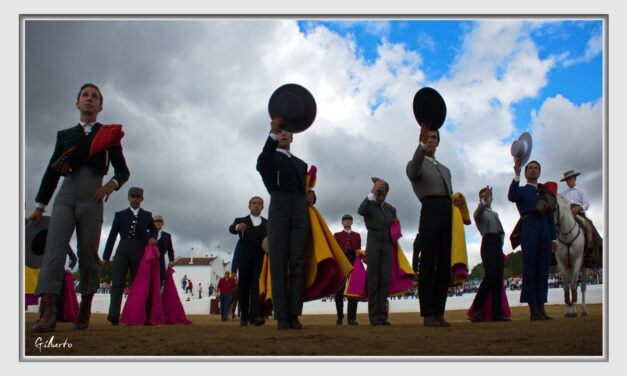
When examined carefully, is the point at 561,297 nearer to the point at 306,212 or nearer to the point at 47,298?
the point at 306,212

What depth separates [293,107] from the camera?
6.79 meters

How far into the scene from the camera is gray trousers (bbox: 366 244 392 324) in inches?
345

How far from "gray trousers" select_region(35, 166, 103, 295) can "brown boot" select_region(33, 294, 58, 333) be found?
0.22 ft

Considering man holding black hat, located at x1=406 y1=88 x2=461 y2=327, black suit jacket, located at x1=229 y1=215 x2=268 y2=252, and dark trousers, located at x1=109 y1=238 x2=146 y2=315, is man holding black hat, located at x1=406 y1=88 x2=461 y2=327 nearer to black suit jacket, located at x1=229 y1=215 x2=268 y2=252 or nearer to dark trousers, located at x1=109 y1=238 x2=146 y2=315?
black suit jacket, located at x1=229 y1=215 x2=268 y2=252

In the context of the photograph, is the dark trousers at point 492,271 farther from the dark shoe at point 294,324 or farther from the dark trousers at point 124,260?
the dark trousers at point 124,260

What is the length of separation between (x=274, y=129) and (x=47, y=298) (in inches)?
105

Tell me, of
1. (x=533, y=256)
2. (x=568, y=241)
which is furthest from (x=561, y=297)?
(x=533, y=256)

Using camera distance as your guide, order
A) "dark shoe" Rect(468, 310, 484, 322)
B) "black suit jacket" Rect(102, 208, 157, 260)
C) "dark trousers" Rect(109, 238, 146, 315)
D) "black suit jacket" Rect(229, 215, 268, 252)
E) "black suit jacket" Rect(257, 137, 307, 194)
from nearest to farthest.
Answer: "black suit jacket" Rect(257, 137, 307, 194) → "dark shoe" Rect(468, 310, 484, 322) → "black suit jacket" Rect(229, 215, 268, 252) → "dark trousers" Rect(109, 238, 146, 315) → "black suit jacket" Rect(102, 208, 157, 260)

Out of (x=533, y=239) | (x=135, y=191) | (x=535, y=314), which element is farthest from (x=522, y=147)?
(x=135, y=191)

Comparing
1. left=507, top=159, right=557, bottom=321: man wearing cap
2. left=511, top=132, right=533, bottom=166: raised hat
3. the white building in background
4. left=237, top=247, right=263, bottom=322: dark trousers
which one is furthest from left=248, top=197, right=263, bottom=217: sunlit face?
the white building in background

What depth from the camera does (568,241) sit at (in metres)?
10.2

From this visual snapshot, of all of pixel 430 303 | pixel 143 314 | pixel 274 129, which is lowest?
pixel 143 314

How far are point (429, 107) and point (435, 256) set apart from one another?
1.61 meters

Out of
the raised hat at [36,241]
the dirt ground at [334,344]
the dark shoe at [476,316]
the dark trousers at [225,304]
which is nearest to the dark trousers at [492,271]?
the dark shoe at [476,316]
